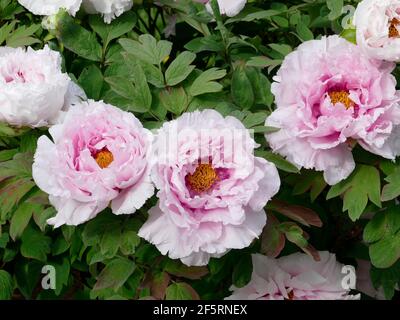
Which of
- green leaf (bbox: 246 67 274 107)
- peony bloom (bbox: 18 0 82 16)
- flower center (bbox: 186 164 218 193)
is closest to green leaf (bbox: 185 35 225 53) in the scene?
green leaf (bbox: 246 67 274 107)

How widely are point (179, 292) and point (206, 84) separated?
334mm

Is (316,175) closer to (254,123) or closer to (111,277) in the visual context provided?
(254,123)

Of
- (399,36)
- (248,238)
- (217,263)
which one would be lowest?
(217,263)

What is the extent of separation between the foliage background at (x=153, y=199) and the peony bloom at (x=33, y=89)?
42 millimetres

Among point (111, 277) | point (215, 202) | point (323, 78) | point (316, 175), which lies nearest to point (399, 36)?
point (323, 78)

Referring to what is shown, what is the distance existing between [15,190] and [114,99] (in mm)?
226

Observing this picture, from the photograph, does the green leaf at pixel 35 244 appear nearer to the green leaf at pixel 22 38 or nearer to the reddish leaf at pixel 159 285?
the reddish leaf at pixel 159 285

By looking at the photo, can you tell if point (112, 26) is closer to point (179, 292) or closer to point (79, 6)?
point (79, 6)

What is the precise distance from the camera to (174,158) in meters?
1.13

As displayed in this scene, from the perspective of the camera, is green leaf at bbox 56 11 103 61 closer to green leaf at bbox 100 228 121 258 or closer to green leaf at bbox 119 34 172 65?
green leaf at bbox 119 34 172 65

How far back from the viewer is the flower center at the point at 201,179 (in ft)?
3.82

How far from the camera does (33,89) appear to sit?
1248mm

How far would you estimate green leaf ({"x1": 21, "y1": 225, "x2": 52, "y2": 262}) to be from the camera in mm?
1272

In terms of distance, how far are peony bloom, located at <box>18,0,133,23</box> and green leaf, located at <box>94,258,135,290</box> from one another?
0.48 meters
